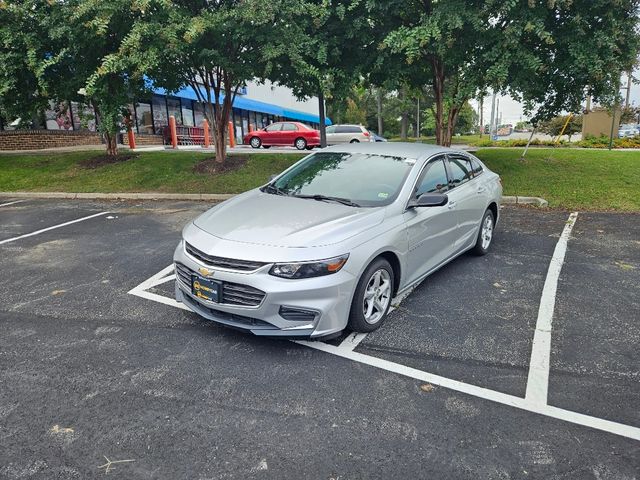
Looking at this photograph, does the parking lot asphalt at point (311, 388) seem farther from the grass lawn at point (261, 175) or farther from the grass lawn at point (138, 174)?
the grass lawn at point (138, 174)

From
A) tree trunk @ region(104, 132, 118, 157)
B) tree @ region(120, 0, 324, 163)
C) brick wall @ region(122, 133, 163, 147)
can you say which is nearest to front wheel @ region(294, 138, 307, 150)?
brick wall @ region(122, 133, 163, 147)

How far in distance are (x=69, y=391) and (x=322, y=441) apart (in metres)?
1.73

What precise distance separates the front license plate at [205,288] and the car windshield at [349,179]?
138 cm

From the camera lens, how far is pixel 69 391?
3035 millimetres

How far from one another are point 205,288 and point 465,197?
3.22m

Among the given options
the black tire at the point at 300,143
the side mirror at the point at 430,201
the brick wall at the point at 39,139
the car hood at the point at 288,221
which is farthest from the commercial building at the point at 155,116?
the side mirror at the point at 430,201

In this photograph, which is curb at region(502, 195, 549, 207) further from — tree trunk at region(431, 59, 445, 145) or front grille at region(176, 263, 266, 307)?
front grille at region(176, 263, 266, 307)

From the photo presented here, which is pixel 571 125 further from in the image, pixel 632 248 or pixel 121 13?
pixel 121 13

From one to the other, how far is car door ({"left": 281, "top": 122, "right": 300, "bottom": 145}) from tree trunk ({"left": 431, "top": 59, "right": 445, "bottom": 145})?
37.3 ft

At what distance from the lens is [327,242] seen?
136 inches

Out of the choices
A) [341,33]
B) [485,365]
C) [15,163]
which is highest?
[341,33]

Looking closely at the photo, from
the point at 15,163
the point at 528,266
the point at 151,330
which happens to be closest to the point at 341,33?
the point at 528,266

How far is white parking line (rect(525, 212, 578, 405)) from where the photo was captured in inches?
121

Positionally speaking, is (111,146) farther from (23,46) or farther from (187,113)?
(187,113)
